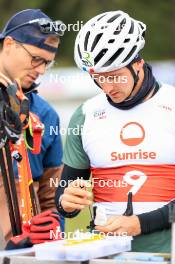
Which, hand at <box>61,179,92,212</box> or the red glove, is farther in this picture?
the red glove

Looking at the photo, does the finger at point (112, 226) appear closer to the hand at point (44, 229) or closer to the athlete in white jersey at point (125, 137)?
the athlete in white jersey at point (125, 137)

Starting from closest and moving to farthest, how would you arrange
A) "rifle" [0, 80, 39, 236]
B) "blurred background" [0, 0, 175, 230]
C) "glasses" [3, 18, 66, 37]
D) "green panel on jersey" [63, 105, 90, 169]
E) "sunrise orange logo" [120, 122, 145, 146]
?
1. "rifle" [0, 80, 39, 236]
2. "sunrise orange logo" [120, 122, 145, 146]
3. "green panel on jersey" [63, 105, 90, 169]
4. "glasses" [3, 18, 66, 37]
5. "blurred background" [0, 0, 175, 230]

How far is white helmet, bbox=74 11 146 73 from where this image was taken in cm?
612

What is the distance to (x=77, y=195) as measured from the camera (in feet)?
19.1

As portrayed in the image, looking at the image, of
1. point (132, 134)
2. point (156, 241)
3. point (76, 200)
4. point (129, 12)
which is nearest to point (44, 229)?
point (76, 200)

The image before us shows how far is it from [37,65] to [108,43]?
1303 mm

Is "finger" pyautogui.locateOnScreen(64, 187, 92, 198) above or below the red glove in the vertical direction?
above

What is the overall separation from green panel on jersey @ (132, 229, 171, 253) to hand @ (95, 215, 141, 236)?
0.43 feet

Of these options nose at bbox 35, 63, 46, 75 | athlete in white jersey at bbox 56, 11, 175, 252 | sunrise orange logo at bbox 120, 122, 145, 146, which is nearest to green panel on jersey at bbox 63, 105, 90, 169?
athlete in white jersey at bbox 56, 11, 175, 252

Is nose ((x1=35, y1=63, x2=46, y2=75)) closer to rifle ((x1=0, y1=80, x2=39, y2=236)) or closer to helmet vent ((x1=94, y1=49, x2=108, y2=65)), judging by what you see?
rifle ((x1=0, y1=80, x2=39, y2=236))

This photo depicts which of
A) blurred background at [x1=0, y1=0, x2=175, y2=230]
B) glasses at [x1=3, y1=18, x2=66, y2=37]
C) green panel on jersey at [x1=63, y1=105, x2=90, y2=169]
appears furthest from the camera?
blurred background at [x1=0, y1=0, x2=175, y2=230]

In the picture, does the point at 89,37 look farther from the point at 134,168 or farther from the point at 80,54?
the point at 134,168

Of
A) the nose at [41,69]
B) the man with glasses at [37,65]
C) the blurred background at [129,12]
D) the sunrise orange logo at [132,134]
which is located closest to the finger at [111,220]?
the sunrise orange logo at [132,134]

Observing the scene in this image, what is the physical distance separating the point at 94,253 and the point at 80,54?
1.57 meters
